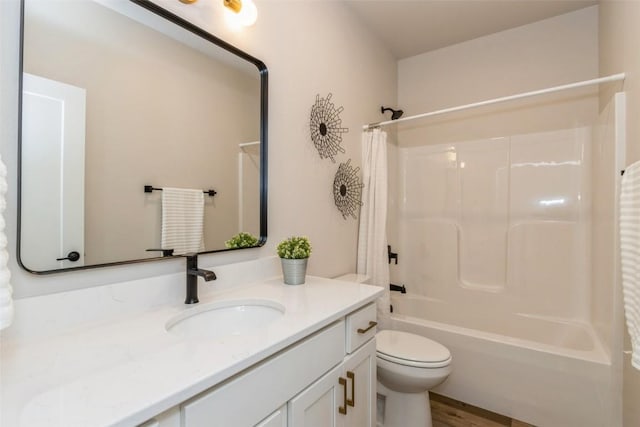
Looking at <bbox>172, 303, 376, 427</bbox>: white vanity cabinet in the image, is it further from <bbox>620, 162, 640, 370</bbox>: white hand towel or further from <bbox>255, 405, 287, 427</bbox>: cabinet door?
<bbox>620, 162, 640, 370</bbox>: white hand towel

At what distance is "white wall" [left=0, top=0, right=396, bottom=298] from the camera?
0.76m

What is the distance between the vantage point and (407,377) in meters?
1.53

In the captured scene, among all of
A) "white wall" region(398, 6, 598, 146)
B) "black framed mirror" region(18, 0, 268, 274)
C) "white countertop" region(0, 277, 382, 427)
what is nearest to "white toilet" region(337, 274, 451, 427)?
"white countertop" region(0, 277, 382, 427)

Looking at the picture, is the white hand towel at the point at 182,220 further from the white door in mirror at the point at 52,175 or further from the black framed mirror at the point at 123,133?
the white door in mirror at the point at 52,175

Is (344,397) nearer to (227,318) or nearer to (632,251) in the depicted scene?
(227,318)

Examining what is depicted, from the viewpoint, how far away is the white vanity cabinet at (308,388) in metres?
0.66

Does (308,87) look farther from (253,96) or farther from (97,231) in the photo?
(97,231)

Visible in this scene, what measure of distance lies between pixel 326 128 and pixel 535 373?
71.6 inches

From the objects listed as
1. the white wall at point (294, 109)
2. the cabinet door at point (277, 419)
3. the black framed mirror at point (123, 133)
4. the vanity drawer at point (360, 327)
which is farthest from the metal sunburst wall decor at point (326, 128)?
the cabinet door at point (277, 419)

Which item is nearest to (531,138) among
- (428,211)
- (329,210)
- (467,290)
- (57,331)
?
(428,211)

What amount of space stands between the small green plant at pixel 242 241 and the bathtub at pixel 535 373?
1.25m

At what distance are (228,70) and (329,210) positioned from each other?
0.96 meters

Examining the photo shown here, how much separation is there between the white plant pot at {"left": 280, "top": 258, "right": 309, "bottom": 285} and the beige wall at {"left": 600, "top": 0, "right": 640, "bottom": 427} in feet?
4.86

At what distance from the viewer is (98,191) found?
91 cm
